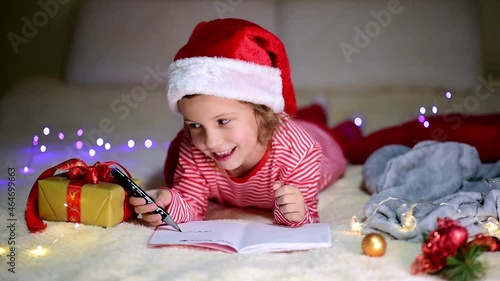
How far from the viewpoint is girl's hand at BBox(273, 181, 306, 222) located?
1188 mm

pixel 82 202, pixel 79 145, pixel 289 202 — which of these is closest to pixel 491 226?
pixel 289 202

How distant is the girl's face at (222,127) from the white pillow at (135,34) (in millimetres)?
980

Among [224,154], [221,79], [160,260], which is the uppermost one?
[221,79]

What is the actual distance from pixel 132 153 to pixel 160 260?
0.78 metres

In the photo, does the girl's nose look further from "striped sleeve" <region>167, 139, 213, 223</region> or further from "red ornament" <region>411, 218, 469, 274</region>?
"red ornament" <region>411, 218, 469, 274</region>

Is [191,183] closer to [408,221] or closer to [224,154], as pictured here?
[224,154]

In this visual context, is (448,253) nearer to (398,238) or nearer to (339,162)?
(398,238)

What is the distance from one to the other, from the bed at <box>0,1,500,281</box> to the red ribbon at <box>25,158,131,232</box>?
0.07ft

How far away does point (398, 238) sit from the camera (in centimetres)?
114

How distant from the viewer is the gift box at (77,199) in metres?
1.15

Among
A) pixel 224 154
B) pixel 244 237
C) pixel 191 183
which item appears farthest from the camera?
pixel 191 183

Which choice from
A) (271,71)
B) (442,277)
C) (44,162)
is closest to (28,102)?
(44,162)

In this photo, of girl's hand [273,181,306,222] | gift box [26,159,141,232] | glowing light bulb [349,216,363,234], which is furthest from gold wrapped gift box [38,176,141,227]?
glowing light bulb [349,216,363,234]

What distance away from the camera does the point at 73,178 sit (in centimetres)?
119
